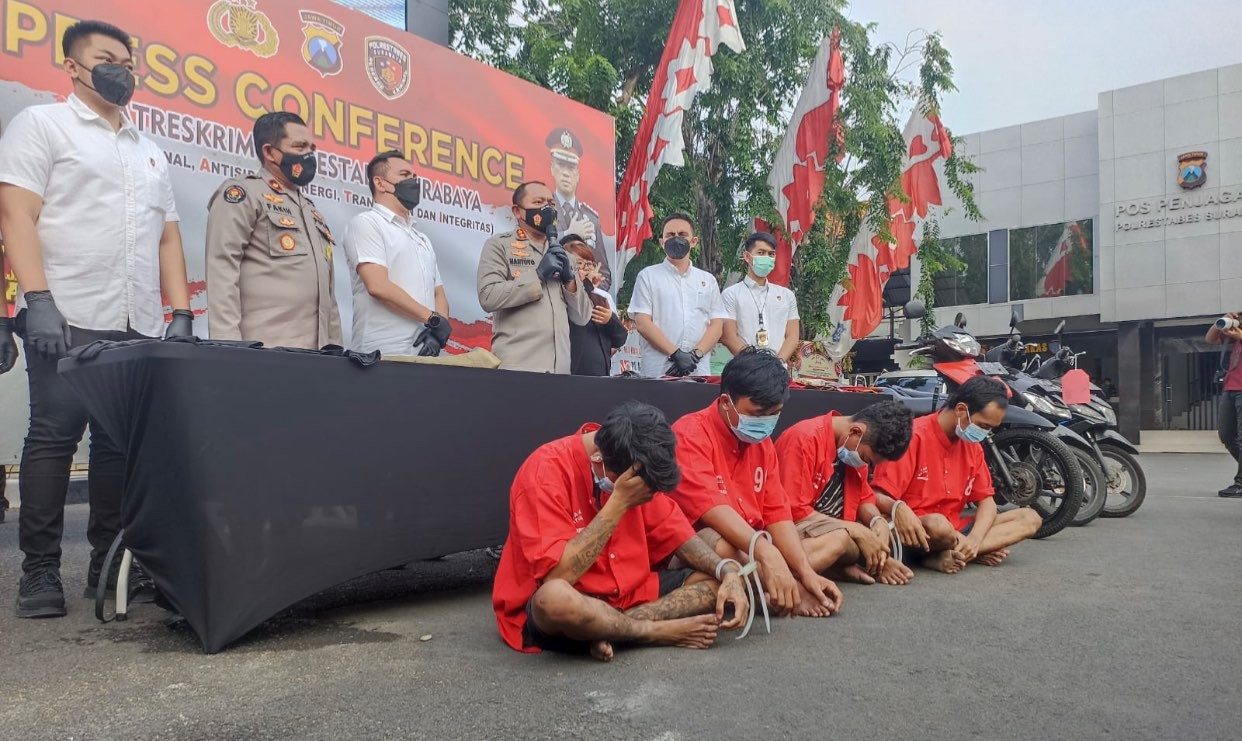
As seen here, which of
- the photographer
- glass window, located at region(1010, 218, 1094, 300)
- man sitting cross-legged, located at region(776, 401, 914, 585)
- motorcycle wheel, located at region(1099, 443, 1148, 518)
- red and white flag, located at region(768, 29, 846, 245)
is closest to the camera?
man sitting cross-legged, located at region(776, 401, 914, 585)

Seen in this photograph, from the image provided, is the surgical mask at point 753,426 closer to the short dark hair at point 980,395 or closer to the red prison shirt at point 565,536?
the red prison shirt at point 565,536

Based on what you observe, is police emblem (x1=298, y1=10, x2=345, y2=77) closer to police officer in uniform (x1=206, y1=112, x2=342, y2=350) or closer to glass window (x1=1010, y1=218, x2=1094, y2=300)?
police officer in uniform (x1=206, y1=112, x2=342, y2=350)

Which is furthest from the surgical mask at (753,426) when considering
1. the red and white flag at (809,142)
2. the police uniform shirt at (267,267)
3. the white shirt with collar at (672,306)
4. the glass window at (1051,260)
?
the glass window at (1051,260)

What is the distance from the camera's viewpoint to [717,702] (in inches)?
91.9

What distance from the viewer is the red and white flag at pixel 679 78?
8.24m

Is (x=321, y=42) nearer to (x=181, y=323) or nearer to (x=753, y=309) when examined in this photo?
(x=181, y=323)

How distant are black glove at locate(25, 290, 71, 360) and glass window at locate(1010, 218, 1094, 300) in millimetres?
21745

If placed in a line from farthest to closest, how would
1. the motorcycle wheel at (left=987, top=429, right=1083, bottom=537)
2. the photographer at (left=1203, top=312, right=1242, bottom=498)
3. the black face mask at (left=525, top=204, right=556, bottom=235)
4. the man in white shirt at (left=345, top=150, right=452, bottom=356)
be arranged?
1. the photographer at (left=1203, top=312, right=1242, bottom=498)
2. the motorcycle wheel at (left=987, top=429, right=1083, bottom=537)
3. the black face mask at (left=525, top=204, right=556, bottom=235)
4. the man in white shirt at (left=345, top=150, right=452, bottom=356)

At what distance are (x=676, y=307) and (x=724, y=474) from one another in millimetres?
2382

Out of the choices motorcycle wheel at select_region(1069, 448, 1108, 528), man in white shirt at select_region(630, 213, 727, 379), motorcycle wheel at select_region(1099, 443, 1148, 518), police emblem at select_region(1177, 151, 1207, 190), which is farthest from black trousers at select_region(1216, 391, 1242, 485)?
police emblem at select_region(1177, 151, 1207, 190)

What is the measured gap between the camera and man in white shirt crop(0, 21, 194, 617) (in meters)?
3.15

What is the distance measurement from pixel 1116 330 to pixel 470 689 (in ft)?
71.4

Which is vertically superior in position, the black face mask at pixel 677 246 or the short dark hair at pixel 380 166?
the short dark hair at pixel 380 166

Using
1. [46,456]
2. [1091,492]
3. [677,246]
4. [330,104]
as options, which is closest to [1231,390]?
[1091,492]
